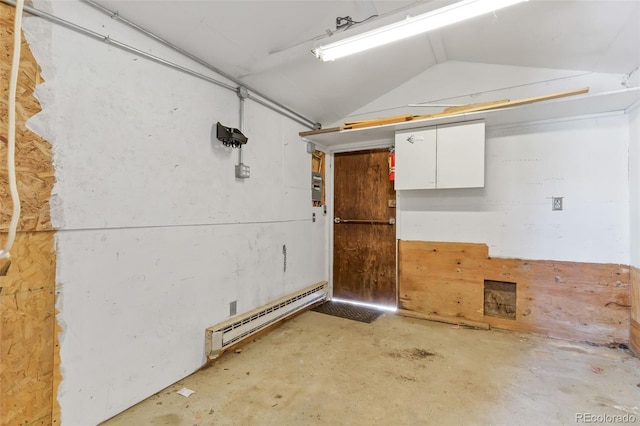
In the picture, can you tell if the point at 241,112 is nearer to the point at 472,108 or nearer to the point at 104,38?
the point at 104,38

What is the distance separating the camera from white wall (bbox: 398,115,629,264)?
279cm

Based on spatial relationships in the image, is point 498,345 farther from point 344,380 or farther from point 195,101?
point 195,101

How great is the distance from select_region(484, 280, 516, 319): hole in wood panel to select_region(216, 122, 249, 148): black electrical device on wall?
301cm

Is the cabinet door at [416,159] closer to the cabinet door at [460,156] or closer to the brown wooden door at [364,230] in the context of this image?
the cabinet door at [460,156]

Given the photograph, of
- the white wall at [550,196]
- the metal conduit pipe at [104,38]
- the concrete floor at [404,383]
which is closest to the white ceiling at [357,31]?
→ the metal conduit pipe at [104,38]

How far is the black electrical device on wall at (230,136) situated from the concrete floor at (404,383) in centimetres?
188

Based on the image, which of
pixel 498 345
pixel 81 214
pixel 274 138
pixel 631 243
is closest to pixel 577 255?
pixel 631 243

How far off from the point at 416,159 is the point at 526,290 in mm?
1804

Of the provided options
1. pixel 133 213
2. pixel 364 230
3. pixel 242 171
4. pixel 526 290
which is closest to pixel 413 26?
pixel 242 171

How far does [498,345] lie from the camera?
9.14 ft

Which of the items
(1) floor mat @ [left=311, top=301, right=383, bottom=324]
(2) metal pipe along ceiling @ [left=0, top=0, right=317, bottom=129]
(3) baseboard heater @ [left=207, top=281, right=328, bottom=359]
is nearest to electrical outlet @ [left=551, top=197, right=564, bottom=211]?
(1) floor mat @ [left=311, top=301, right=383, bottom=324]

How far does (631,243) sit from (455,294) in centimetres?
162

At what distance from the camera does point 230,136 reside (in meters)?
2.51

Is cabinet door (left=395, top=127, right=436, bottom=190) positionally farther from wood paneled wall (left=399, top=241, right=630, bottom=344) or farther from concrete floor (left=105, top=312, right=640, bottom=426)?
concrete floor (left=105, top=312, right=640, bottom=426)
